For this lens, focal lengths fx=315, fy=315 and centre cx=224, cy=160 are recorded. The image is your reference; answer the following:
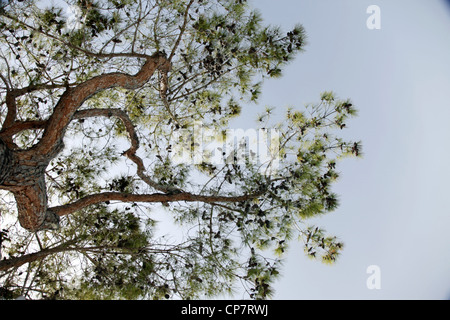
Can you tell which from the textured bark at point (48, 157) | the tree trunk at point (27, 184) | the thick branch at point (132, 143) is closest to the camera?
the tree trunk at point (27, 184)

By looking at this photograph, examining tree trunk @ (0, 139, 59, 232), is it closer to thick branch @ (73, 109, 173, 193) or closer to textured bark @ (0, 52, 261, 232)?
textured bark @ (0, 52, 261, 232)

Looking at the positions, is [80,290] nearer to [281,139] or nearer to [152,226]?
[152,226]

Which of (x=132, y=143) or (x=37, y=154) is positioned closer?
(x=37, y=154)

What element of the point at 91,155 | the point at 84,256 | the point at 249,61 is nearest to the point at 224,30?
the point at 249,61

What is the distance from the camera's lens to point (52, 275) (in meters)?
2.47

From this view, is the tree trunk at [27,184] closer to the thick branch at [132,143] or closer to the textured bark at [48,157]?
the textured bark at [48,157]

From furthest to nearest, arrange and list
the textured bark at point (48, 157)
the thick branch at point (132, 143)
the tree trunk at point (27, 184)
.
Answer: the thick branch at point (132, 143)
the textured bark at point (48, 157)
the tree trunk at point (27, 184)

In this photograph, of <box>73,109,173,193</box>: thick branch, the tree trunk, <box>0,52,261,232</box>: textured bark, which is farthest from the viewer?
<box>73,109,173,193</box>: thick branch

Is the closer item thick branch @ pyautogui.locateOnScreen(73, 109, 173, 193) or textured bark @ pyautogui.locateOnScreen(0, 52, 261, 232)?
textured bark @ pyautogui.locateOnScreen(0, 52, 261, 232)

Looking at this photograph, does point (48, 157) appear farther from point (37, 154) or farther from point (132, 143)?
point (132, 143)

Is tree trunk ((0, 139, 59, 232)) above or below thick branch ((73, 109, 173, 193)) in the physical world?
below

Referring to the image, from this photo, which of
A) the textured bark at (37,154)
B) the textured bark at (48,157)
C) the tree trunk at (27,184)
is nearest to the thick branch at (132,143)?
the textured bark at (48,157)

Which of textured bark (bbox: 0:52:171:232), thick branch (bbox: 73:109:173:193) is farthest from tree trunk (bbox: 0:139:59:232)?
thick branch (bbox: 73:109:173:193)

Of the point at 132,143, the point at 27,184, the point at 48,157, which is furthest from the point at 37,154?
the point at 132,143
